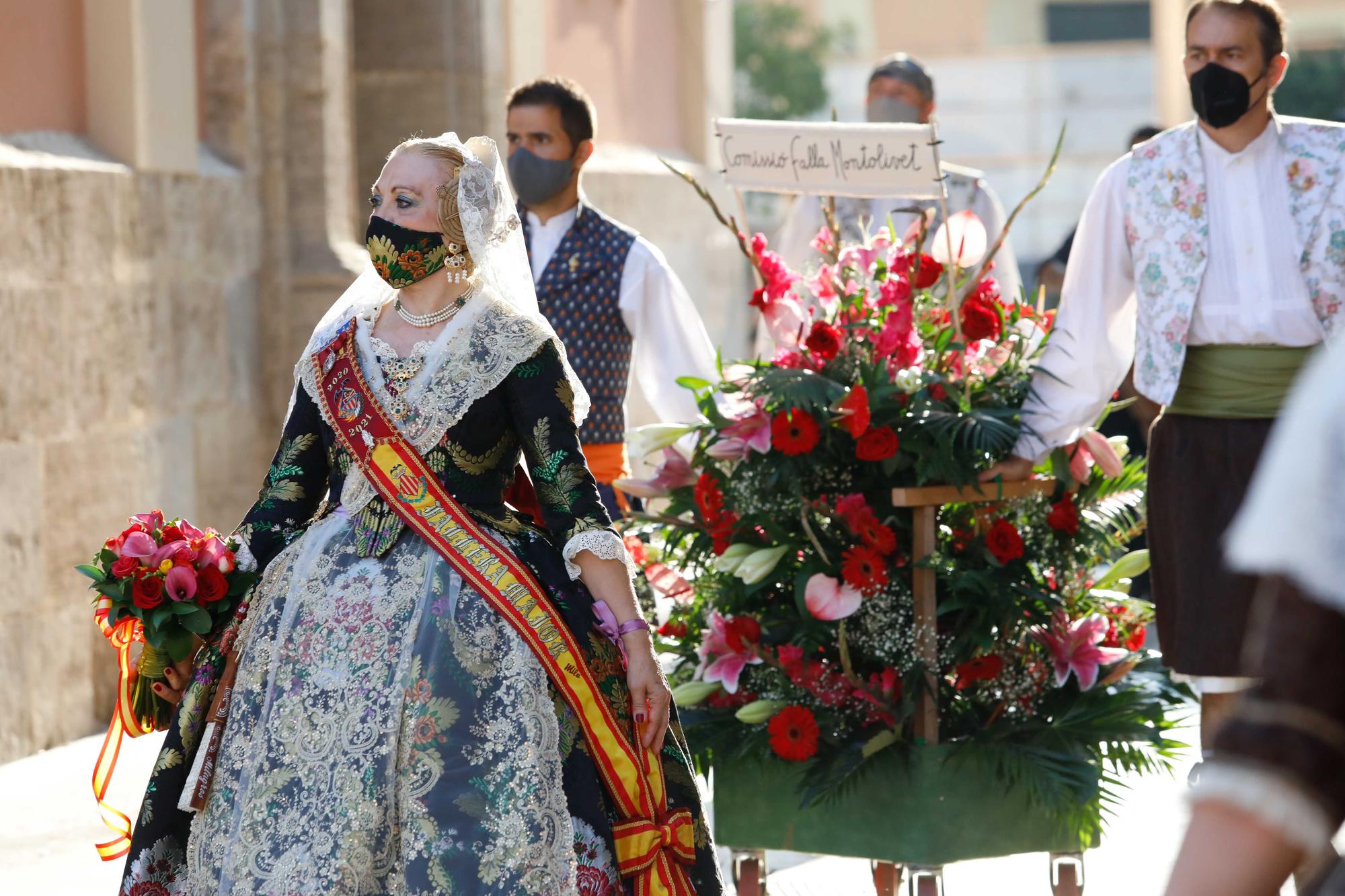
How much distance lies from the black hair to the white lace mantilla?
6.34ft

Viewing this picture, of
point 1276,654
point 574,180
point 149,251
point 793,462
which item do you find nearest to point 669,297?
point 574,180

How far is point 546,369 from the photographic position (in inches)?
130

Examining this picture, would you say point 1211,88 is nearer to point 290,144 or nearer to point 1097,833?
point 1097,833

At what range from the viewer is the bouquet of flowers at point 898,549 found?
4.02 meters

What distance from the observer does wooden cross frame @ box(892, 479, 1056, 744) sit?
4.01 m

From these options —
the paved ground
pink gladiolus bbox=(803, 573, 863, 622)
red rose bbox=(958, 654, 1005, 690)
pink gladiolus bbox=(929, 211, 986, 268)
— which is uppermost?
pink gladiolus bbox=(929, 211, 986, 268)

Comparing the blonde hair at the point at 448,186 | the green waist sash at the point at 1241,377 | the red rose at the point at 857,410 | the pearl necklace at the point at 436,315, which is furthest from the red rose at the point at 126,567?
Answer: the green waist sash at the point at 1241,377

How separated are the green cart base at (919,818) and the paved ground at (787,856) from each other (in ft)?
2.10

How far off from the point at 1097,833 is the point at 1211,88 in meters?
1.58

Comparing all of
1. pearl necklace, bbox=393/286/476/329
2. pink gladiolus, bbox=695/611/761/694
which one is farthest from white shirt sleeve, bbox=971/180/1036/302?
pearl necklace, bbox=393/286/476/329

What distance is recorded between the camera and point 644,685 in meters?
3.22

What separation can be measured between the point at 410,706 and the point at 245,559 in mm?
443

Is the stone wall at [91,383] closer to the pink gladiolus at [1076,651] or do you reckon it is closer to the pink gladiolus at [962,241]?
the pink gladiolus at [962,241]

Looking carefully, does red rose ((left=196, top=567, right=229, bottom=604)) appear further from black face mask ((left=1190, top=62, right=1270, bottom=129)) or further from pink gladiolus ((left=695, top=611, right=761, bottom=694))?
black face mask ((left=1190, top=62, right=1270, bottom=129))
